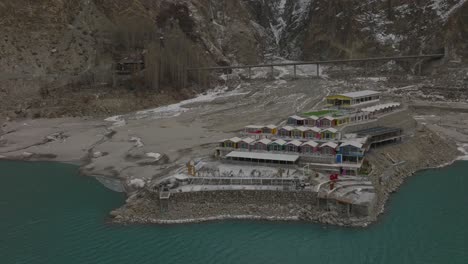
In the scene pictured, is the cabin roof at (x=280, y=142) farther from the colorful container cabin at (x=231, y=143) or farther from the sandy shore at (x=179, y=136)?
the sandy shore at (x=179, y=136)

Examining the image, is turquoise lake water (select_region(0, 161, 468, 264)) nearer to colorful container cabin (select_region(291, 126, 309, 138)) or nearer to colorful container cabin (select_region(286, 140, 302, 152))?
colorful container cabin (select_region(286, 140, 302, 152))

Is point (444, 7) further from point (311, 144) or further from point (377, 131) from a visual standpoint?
point (311, 144)

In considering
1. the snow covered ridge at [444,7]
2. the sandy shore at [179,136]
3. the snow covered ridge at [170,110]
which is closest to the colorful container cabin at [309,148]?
the sandy shore at [179,136]

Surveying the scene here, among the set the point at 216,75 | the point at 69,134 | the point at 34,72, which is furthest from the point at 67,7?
the point at 69,134

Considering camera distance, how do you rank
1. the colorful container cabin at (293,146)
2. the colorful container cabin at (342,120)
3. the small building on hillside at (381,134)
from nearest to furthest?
the colorful container cabin at (293,146) → the small building on hillside at (381,134) → the colorful container cabin at (342,120)

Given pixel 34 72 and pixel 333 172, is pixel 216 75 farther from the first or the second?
pixel 333 172

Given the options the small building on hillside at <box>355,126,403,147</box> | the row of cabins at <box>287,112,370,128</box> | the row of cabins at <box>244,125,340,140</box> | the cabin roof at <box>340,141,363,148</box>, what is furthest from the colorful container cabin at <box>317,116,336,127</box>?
the cabin roof at <box>340,141,363,148</box>
